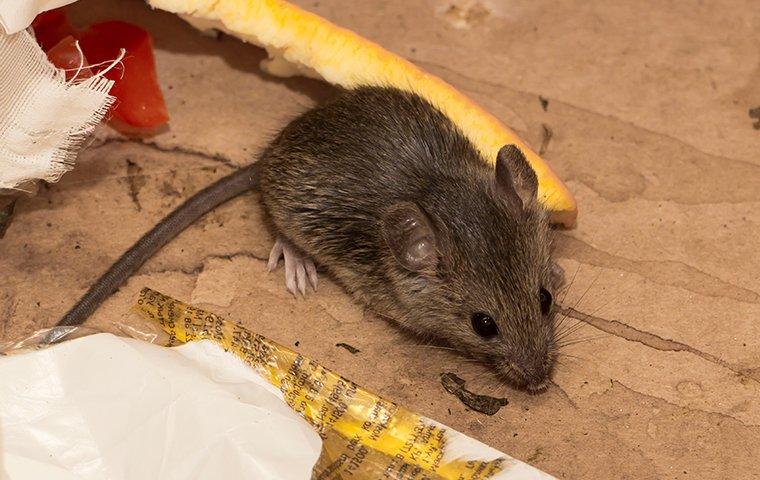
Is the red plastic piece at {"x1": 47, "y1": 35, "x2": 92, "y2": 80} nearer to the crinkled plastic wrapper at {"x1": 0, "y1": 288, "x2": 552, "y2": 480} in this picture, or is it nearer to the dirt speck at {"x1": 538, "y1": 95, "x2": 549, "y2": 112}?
the crinkled plastic wrapper at {"x1": 0, "y1": 288, "x2": 552, "y2": 480}

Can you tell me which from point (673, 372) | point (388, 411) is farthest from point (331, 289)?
point (673, 372)

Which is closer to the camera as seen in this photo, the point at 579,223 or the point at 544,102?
the point at 579,223

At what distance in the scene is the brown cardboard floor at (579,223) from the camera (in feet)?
12.4

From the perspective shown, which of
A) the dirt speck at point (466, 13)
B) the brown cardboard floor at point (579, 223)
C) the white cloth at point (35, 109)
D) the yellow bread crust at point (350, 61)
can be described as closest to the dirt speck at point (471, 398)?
the brown cardboard floor at point (579, 223)

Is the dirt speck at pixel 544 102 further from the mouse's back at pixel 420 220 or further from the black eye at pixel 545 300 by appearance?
the black eye at pixel 545 300

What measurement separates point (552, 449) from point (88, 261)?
2.04m

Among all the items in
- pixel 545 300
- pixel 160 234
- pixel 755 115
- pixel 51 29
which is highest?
pixel 51 29

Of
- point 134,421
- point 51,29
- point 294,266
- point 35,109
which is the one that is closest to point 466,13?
point 294,266

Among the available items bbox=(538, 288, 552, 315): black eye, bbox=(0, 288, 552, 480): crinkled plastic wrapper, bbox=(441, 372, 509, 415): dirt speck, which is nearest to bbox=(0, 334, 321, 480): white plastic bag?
bbox=(0, 288, 552, 480): crinkled plastic wrapper

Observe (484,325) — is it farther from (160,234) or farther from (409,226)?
(160,234)

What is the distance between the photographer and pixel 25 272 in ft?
13.8

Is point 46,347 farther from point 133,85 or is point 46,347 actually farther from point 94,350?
point 133,85

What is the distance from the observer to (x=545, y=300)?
3760mm

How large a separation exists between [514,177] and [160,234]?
1.47m
